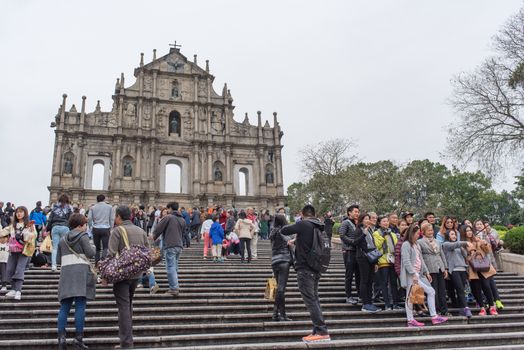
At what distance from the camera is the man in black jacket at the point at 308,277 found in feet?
18.4

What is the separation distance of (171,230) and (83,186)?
26315 mm

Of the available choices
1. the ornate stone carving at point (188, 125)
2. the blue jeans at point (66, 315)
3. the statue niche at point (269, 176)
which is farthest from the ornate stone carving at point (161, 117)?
the blue jeans at point (66, 315)

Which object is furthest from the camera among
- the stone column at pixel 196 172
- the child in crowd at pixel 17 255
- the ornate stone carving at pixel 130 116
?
the ornate stone carving at pixel 130 116

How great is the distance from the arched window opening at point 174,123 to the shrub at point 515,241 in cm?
2735

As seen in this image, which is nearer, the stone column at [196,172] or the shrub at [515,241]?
the shrub at [515,241]

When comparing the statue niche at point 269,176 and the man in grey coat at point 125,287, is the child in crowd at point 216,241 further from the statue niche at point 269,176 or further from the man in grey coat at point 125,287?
the statue niche at point 269,176

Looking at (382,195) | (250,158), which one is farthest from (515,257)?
(250,158)

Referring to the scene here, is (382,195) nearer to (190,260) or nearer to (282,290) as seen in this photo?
(190,260)

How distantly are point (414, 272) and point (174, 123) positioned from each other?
30906 mm

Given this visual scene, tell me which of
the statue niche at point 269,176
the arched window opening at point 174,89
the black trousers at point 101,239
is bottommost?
the black trousers at point 101,239

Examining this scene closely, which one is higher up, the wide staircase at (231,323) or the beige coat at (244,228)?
A: the beige coat at (244,228)

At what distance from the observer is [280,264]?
7012mm

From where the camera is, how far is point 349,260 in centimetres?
795

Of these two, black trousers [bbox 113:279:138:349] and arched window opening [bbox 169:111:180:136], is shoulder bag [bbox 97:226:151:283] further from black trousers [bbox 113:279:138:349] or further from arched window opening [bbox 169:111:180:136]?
arched window opening [bbox 169:111:180:136]
